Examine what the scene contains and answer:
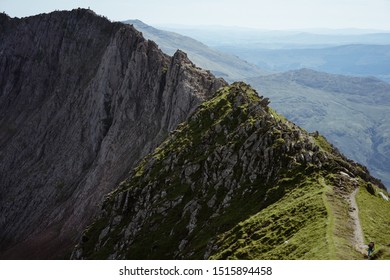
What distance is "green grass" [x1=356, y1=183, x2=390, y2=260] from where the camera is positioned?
42.1 meters

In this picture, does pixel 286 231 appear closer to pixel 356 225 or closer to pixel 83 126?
pixel 356 225

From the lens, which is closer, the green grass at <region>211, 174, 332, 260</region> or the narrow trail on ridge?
the narrow trail on ridge

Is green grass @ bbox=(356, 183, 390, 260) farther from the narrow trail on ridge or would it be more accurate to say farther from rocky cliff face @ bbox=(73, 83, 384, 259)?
rocky cliff face @ bbox=(73, 83, 384, 259)

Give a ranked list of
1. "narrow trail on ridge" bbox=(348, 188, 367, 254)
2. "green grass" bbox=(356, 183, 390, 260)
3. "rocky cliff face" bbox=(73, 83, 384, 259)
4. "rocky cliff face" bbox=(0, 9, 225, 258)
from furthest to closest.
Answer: "rocky cliff face" bbox=(0, 9, 225, 258) → "rocky cliff face" bbox=(73, 83, 384, 259) → "narrow trail on ridge" bbox=(348, 188, 367, 254) → "green grass" bbox=(356, 183, 390, 260)

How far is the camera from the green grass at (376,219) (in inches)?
1658

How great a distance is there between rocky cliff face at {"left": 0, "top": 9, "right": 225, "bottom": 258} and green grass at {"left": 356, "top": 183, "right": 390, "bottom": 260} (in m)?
76.0

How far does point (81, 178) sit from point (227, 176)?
9388cm

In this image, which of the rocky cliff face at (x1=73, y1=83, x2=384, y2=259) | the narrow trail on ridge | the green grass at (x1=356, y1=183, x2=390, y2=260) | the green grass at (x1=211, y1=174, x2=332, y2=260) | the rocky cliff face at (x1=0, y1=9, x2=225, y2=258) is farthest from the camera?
the rocky cliff face at (x1=0, y1=9, x2=225, y2=258)

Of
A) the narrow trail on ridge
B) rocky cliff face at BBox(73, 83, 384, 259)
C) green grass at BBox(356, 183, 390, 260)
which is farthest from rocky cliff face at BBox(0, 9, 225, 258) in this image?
the narrow trail on ridge

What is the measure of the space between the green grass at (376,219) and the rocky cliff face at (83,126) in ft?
249

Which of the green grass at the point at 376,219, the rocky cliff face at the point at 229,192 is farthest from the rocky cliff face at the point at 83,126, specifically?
the green grass at the point at 376,219
